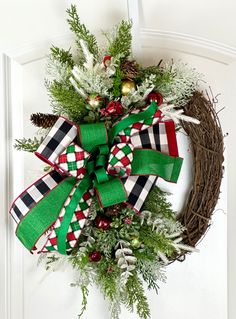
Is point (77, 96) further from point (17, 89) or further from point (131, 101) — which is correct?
point (17, 89)

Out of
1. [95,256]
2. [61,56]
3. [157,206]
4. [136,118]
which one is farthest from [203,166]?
[61,56]

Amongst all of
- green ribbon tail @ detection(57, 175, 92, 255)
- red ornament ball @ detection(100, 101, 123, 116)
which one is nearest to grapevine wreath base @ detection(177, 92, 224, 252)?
red ornament ball @ detection(100, 101, 123, 116)

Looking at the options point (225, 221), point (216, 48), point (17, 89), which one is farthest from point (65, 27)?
point (225, 221)

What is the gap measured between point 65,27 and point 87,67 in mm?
275

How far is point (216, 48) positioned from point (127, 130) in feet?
1.45

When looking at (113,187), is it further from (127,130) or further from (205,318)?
(205,318)

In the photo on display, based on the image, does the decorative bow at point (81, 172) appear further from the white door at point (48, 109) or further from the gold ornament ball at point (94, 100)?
the white door at point (48, 109)

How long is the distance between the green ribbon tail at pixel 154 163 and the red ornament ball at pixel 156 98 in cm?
13

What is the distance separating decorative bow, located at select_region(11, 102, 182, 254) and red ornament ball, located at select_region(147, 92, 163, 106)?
1.9 inches

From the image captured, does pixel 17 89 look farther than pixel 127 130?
Yes

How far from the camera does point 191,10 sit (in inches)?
48.6

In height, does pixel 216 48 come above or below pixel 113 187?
above

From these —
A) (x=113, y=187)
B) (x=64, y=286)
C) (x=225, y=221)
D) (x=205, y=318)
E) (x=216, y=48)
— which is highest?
(x=216, y=48)

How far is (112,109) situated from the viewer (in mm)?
1017
